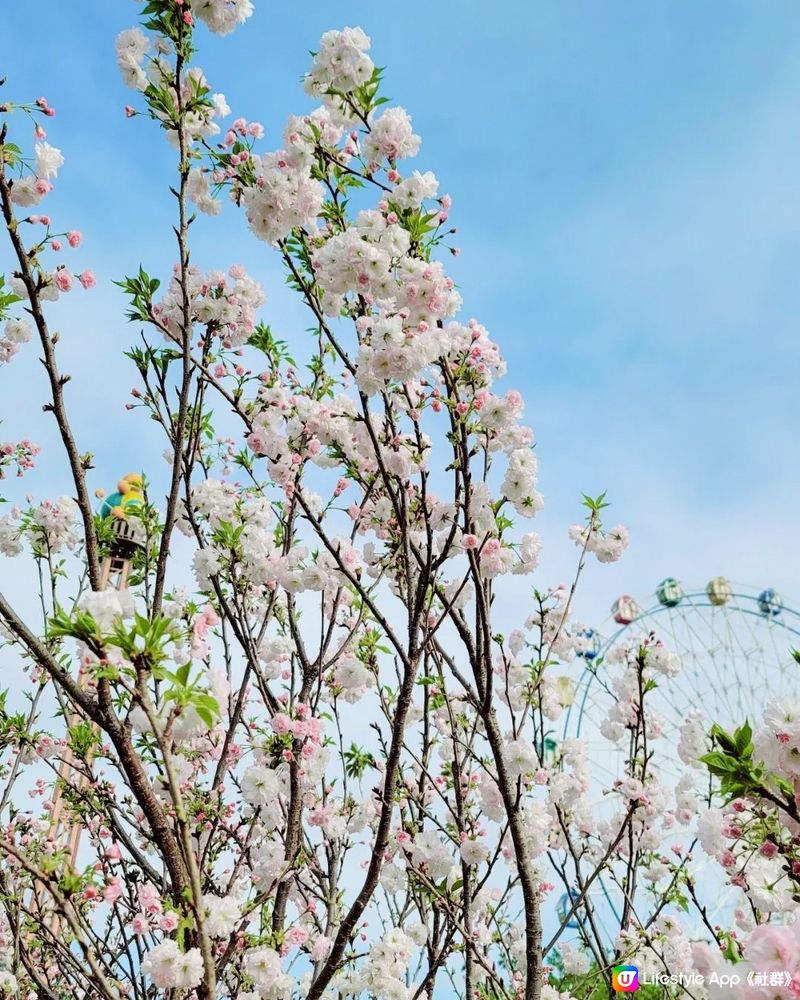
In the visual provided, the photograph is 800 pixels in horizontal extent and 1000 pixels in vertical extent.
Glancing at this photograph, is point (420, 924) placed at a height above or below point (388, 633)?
below

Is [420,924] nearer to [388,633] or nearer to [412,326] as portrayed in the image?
[388,633]

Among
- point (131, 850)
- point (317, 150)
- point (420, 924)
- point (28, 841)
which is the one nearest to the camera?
point (317, 150)

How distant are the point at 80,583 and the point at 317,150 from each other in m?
3.50

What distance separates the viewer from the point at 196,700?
1679mm

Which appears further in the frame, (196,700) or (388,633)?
(388,633)

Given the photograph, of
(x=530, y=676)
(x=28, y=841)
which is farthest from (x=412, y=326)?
(x=28, y=841)

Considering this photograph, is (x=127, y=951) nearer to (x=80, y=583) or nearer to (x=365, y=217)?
(x=80, y=583)

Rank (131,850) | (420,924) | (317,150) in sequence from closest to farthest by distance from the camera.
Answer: (317,150) → (131,850) → (420,924)

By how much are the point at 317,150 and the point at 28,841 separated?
15.4ft

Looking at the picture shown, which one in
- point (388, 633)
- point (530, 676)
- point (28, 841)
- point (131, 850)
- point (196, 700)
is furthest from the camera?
point (28, 841)

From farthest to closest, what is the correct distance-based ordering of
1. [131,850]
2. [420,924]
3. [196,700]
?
[420,924] < [131,850] < [196,700]

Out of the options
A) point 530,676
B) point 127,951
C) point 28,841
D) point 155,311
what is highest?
point 155,311

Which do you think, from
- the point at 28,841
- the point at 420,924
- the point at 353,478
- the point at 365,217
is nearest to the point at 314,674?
the point at 353,478

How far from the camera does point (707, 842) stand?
3.96m
